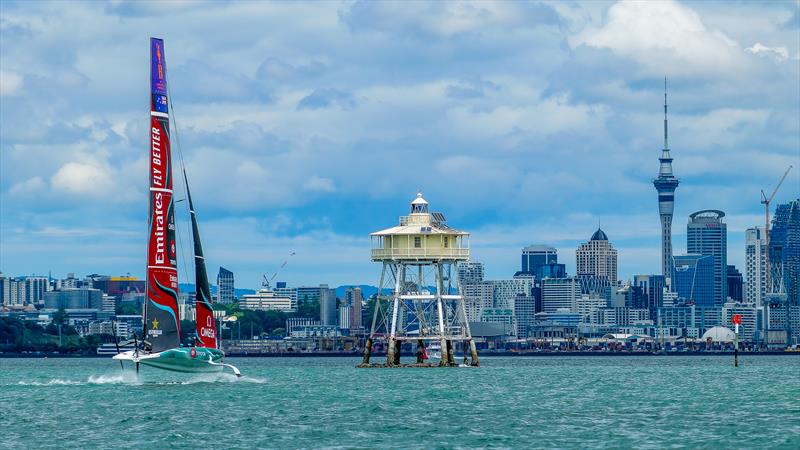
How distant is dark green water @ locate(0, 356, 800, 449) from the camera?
188 feet

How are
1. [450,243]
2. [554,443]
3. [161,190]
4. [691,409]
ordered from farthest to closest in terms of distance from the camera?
[450,243], [161,190], [691,409], [554,443]

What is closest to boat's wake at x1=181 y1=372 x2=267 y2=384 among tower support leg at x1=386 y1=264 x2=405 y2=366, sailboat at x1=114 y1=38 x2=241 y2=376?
sailboat at x1=114 y1=38 x2=241 y2=376

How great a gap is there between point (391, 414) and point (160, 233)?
19.0 meters

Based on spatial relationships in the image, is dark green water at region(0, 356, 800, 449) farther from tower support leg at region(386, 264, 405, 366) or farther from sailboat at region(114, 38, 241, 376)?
tower support leg at region(386, 264, 405, 366)

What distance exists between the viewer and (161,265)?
8275cm

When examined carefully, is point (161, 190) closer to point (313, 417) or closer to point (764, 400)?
point (313, 417)

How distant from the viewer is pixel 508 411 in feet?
232

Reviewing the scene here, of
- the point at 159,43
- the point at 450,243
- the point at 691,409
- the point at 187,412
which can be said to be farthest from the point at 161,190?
the point at 450,243

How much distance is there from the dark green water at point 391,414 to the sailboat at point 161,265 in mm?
1913

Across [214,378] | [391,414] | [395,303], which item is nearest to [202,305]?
[214,378]

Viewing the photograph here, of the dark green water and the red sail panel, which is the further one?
the red sail panel

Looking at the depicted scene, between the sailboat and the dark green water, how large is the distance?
191 cm

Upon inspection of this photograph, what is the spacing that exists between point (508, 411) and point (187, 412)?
13188 mm

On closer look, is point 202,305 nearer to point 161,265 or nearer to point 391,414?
point 161,265
